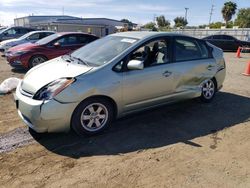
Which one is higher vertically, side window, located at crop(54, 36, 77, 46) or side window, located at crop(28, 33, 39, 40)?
side window, located at crop(54, 36, 77, 46)

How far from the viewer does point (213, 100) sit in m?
6.66

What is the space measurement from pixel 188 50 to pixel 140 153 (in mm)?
2681

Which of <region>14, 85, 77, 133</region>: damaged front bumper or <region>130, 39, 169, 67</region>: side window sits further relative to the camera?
<region>130, 39, 169, 67</region>: side window

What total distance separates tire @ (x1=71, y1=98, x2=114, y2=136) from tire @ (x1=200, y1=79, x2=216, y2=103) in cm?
252

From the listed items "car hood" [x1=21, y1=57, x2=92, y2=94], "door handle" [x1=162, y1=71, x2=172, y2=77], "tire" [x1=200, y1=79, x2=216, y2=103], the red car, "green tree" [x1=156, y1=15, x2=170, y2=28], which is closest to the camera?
"car hood" [x1=21, y1=57, x2=92, y2=94]

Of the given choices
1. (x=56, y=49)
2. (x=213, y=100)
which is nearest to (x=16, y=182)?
(x=213, y=100)

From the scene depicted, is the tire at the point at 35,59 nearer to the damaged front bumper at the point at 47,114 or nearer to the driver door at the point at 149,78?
the driver door at the point at 149,78

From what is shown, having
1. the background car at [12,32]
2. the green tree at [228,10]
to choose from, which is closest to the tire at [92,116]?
the background car at [12,32]

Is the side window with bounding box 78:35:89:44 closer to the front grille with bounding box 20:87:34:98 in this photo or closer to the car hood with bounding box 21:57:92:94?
the car hood with bounding box 21:57:92:94

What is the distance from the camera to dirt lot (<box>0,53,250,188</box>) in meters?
3.35

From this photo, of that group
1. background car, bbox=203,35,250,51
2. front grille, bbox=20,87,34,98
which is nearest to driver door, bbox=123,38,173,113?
front grille, bbox=20,87,34,98

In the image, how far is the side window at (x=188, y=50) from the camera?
548cm

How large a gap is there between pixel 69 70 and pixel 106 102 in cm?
77

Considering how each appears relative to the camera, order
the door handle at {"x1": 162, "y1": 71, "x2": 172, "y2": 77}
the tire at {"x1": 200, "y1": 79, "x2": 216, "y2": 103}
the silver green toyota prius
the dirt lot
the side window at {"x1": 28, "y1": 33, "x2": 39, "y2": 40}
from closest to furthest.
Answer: the dirt lot < the silver green toyota prius < the door handle at {"x1": 162, "y1": 71, "x2": 172, "y2": 77} < the tire at {"x1": 200, "y1": 79, "x2": 216, "y2": 103} < the side window at {"x1": 28, "y1": 33, "x2": 39, "y2": 40}
